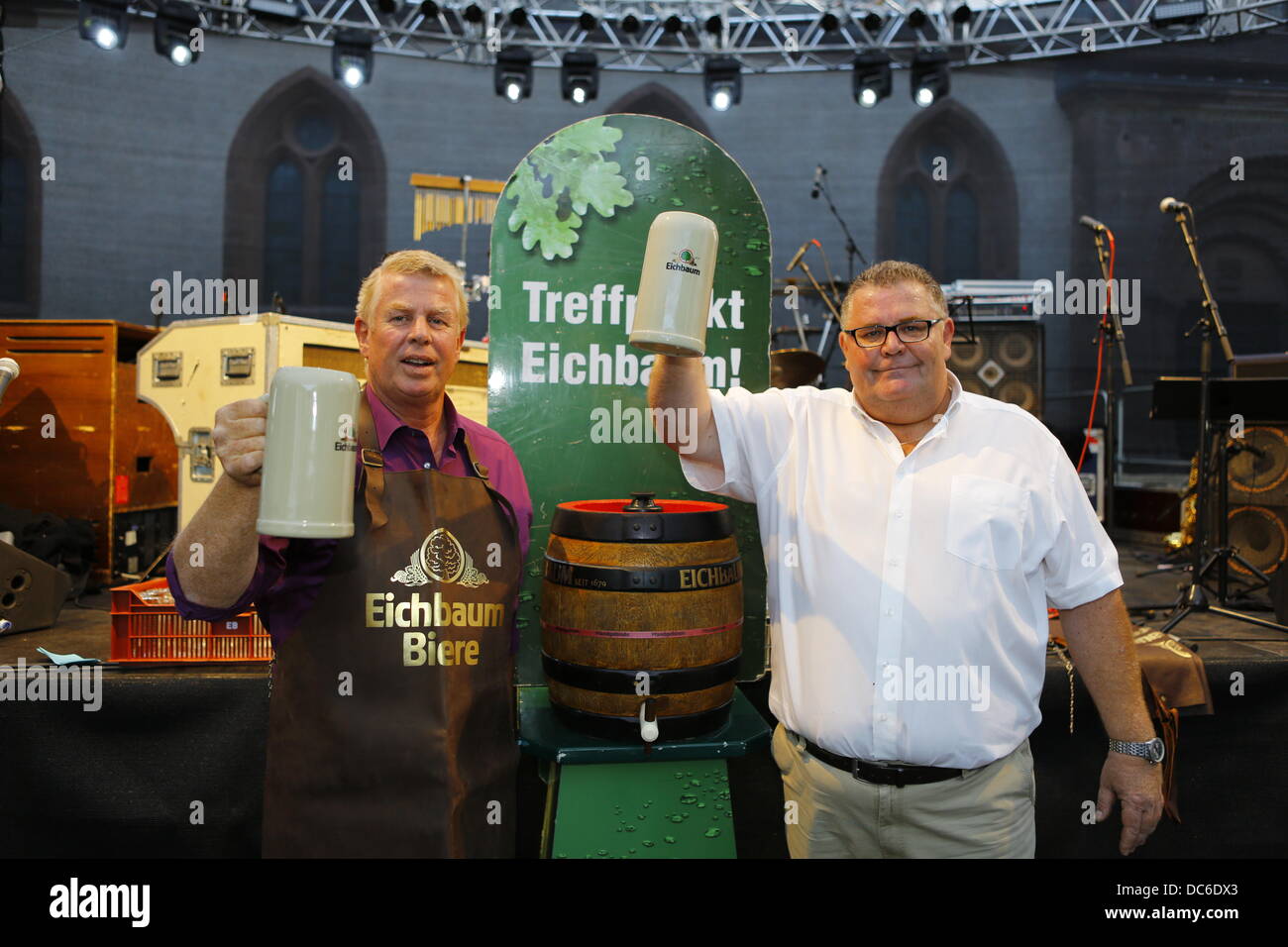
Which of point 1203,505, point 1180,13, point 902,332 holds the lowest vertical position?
point 1203,505

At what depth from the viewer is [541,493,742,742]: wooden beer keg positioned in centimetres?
163

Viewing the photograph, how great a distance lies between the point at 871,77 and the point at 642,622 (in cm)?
916

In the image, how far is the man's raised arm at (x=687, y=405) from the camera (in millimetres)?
1649

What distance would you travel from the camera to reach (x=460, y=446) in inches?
70.2

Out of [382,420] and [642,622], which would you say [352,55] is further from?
[642,622]

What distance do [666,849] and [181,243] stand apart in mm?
11022

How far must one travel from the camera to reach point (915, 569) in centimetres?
167

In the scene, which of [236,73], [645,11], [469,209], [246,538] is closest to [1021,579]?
[246,538]

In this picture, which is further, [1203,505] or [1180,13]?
[1180,13]

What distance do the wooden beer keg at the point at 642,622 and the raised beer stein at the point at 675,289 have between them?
376 millimetres

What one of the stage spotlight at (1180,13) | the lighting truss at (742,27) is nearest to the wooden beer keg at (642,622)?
the lighting truss at (742,27)

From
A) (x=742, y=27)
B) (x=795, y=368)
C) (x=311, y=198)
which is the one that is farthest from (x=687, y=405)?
(x=311, y=198)

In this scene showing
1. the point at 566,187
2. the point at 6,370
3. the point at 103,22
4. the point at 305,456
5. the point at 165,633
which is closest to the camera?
the point at 305,456
